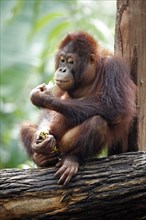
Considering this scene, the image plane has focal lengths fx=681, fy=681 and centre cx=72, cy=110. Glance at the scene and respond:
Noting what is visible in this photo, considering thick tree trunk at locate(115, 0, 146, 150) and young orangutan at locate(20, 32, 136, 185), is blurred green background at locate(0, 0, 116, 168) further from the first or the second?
young orangutan at locate(20, 32, 136, 185)

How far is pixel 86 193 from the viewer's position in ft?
12.5

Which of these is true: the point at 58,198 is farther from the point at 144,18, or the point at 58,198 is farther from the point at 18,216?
the point at 144,18

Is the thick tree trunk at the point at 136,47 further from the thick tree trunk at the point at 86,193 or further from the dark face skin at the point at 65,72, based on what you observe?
the thick tree trunk at the point at 86,193

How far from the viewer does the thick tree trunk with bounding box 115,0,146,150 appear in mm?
4438

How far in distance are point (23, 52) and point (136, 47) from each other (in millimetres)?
3991

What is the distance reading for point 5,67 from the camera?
25.6 ft

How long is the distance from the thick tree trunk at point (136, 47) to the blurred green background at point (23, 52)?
2147mm

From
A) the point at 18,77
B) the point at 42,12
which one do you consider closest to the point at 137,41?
the point at 18,77

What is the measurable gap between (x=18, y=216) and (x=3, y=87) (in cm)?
395

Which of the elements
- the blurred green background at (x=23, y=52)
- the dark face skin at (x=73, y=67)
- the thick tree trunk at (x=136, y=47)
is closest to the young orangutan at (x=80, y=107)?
the dark face skin at (x=73, y=67)

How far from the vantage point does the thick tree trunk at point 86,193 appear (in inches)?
148

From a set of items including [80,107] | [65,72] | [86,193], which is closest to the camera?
[86,193]

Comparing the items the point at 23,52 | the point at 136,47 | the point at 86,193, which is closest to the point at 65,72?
the point at 136,47

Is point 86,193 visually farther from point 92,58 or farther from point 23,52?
point 23,52
